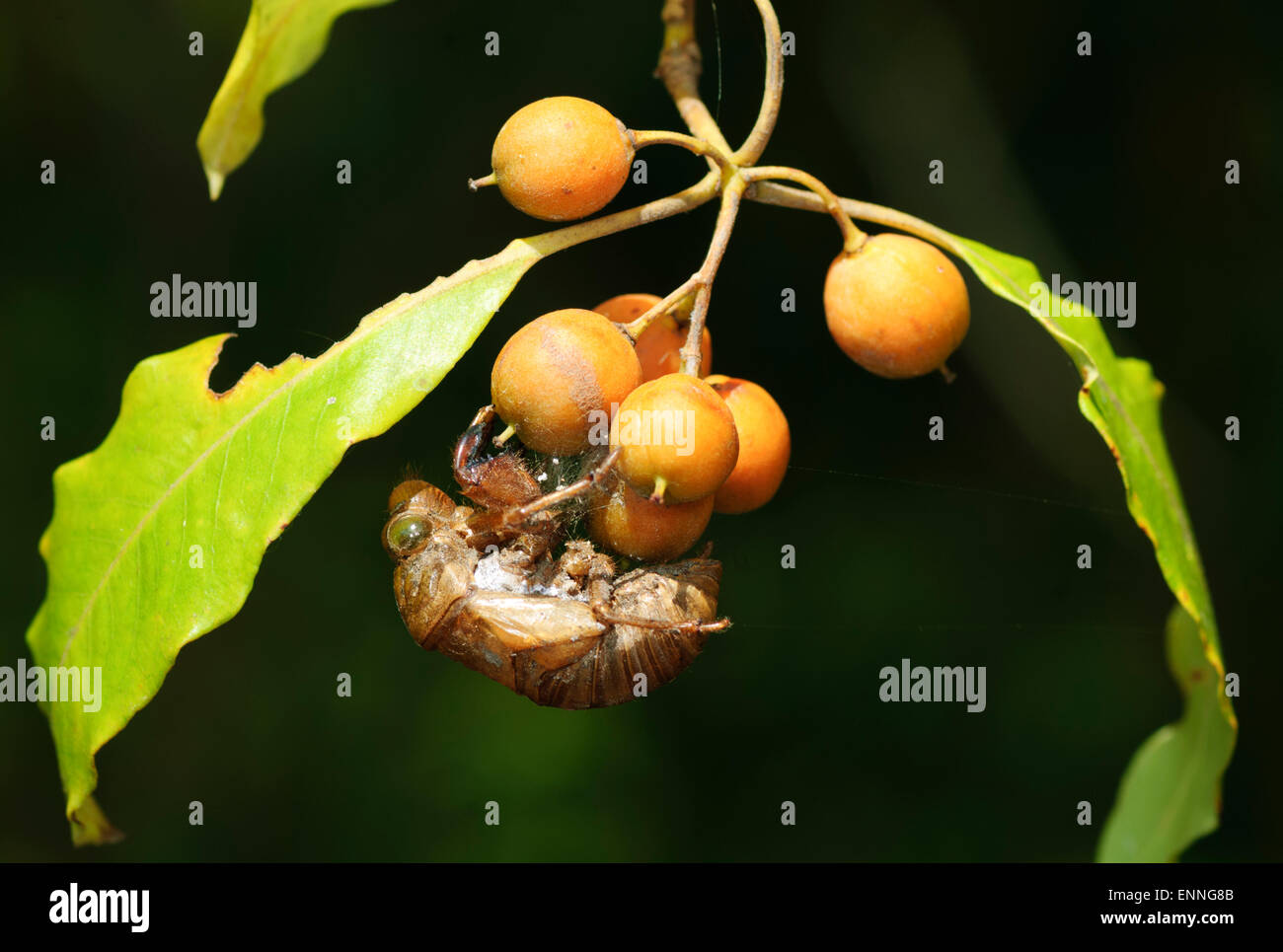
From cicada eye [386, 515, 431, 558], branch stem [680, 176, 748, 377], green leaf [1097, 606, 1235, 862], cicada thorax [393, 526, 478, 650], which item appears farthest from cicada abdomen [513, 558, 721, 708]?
green leaf [1097, 606, 1235, 862]

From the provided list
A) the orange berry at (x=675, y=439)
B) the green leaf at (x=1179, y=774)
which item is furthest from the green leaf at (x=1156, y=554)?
the orange berry at (x=675, y=439)

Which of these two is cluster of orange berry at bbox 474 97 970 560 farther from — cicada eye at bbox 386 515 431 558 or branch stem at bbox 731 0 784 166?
cicada eye at bbox 386 515 431 558

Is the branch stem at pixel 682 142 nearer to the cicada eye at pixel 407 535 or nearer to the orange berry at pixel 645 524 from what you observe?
the orange berry at pixel 645 524

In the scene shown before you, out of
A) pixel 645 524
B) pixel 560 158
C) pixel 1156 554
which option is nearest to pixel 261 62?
Result: pixel 560 158

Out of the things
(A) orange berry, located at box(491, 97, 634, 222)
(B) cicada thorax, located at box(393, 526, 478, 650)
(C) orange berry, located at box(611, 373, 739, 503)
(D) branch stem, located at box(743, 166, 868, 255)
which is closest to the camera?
(C) orange berry, located at box(611, 373, 739, 503)

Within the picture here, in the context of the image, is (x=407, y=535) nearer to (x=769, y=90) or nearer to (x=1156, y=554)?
(x=769, y=90)

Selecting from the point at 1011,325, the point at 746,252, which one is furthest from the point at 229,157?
the point at 1011,325
